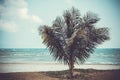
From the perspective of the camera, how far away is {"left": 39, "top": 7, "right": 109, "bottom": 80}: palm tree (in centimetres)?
687

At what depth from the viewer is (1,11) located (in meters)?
7.88

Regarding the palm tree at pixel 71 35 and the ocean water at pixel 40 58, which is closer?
the palm tree at pixel 71 35

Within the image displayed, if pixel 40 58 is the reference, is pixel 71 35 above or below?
above

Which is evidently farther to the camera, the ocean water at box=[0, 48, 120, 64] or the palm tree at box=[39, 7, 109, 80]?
the ocean water at box=[0, 48, 120, 64]

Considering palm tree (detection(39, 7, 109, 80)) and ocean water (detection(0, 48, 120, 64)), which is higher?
palm tree (detection(39, 7, 109, 80))

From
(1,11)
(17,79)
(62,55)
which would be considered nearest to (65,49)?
(62,55)

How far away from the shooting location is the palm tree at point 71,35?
687 centimetres

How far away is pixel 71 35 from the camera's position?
6953 millimetres

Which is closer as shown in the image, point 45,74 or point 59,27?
point 59,27

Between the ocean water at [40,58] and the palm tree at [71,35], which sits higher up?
the palm tree at [71,35]

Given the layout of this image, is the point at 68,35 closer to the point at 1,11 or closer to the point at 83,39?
the point at 83,39

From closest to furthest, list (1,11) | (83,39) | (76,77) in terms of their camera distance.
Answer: (83,39)
(76,77)
(1,11)

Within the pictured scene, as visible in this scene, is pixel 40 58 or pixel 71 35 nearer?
pixel 71 35

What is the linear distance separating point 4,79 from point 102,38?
3314mm
